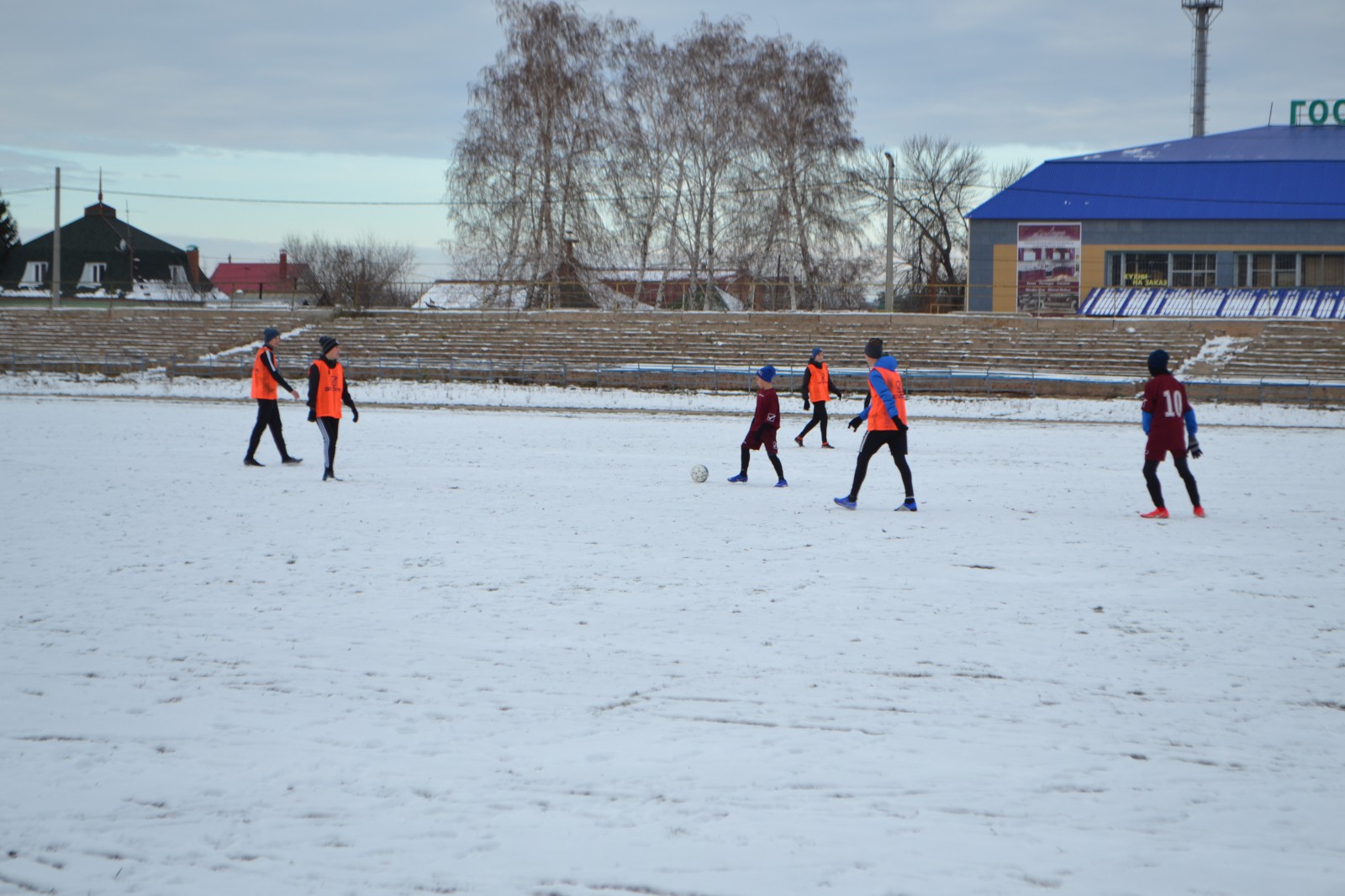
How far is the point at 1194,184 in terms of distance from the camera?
2100 inches

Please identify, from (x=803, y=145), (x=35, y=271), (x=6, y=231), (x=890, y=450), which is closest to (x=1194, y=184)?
(x=803, y=145)

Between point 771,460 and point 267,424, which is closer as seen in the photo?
point 771,460

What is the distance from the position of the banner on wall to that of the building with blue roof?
54 mm

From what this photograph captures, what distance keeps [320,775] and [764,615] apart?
3398mm

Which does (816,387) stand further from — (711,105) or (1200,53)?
(1200,53)

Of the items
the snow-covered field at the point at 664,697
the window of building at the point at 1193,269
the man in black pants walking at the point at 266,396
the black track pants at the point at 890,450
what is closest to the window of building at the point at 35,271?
the window of building at the point at 1193,269

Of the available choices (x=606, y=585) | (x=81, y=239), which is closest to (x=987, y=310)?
(x=606, y=585)

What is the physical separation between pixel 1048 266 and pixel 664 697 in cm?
5137

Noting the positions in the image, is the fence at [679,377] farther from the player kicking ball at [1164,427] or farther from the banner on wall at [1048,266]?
the banner on wall at [1048,266]

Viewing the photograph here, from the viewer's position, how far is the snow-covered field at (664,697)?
13.0 ft

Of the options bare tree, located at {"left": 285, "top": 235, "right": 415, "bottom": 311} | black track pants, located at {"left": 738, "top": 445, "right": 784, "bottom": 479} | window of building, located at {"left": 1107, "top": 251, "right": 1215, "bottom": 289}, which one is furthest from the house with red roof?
black track pants, located at {"left": 738, "top": 445, "right": 784, "bottom": 479}

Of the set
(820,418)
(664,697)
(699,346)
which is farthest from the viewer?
(699,346)

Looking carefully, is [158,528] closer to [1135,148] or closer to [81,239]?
[1135,148]

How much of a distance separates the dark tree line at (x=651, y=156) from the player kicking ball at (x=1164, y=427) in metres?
38.9
